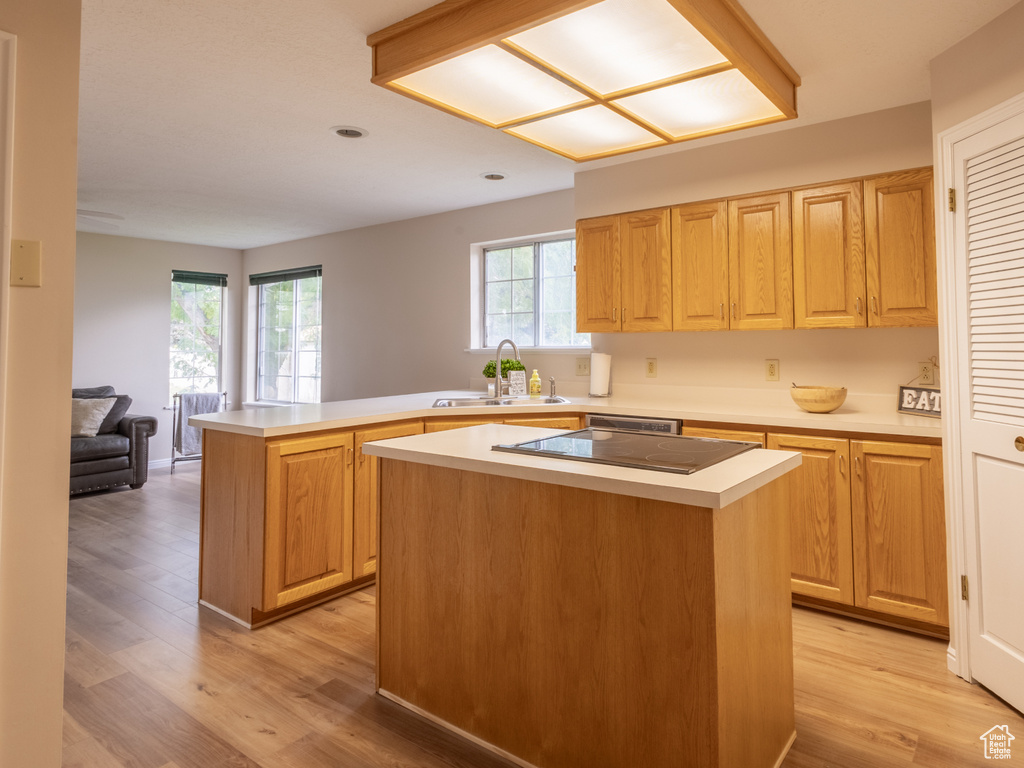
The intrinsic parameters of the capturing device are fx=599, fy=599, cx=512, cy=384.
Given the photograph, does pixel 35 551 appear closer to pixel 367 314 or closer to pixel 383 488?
pixel 383 488

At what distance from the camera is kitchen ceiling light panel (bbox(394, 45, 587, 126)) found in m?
2.07

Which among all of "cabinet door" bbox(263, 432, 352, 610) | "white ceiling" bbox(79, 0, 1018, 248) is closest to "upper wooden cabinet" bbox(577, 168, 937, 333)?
"white ceiling" bbox(79, 0, 1018, 248)

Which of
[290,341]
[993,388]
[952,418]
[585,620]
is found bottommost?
[585,620]

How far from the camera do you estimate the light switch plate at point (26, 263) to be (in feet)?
4.75

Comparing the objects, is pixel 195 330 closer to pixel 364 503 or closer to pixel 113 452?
pixel 113 452

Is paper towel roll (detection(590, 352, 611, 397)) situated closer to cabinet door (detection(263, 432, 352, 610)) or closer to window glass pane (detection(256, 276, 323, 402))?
cabinet door (detection(263, 432, 352, 610))

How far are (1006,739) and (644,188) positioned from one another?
3.02 meters

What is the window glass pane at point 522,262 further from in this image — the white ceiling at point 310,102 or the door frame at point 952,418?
the door frame at point 952,418

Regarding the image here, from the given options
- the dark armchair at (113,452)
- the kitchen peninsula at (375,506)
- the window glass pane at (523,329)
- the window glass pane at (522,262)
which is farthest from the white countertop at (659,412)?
the dark armchair at (113,452)

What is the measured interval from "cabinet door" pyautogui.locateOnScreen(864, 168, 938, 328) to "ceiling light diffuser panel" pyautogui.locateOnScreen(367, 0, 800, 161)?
716 millimetres

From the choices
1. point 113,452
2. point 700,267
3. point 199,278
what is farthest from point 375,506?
point 199,278

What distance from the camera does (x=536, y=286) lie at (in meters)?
4.64

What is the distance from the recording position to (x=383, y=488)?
80.6 inches

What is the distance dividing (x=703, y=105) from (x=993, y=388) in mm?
1478
